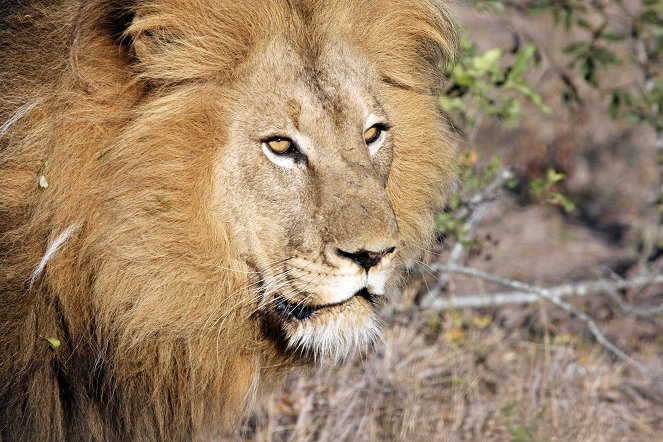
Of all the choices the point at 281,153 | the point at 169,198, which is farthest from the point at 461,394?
the point at 169,198

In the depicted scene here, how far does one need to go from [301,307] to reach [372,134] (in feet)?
2.16

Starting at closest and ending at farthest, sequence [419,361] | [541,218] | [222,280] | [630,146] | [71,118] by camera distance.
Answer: [71,118], [222,280], [419,361], [541,218], [630,146]

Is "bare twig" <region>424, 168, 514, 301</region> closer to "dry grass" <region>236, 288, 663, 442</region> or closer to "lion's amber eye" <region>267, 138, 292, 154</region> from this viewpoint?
"dry grass" <region>236, 288, 663, 442</region>

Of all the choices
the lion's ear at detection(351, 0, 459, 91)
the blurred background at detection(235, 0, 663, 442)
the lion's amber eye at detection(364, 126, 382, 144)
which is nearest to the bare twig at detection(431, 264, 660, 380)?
the blurred background at detection(235, 0, 663, 442)

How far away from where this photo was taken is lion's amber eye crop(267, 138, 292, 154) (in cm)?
287

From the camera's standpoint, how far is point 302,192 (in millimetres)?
2855

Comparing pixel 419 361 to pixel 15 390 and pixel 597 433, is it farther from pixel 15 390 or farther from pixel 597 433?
pixel 15 390

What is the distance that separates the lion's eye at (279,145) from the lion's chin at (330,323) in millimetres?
478

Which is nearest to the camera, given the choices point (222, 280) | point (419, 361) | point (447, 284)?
point (222, 280)

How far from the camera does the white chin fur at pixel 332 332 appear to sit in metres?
2.89

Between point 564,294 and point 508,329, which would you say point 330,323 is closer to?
point 508,329

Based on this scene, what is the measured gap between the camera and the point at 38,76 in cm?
286

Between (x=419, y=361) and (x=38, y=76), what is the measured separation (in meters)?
2.58

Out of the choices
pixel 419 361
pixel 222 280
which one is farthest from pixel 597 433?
pixel 222 280
